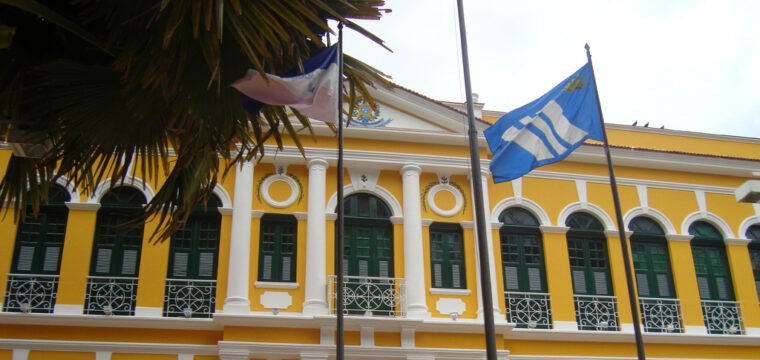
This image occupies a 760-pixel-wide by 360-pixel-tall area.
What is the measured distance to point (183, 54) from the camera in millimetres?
6891

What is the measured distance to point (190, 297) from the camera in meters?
15.9

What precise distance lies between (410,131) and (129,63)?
36.3 ft

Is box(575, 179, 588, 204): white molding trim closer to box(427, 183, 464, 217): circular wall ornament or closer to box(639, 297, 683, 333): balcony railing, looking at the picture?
box(639, 297, 683, 333): balcony railing

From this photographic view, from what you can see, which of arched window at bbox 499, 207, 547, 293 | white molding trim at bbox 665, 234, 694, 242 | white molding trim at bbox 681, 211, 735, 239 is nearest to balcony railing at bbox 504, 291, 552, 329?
arched window at bbox 499, 207, 547, 293

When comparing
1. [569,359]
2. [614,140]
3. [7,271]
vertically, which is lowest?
[569,359]

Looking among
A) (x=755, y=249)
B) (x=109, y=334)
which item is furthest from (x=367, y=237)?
(x=755, y=249)

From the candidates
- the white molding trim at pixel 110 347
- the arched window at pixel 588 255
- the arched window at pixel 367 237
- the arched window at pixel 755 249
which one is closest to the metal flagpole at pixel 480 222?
the arched window at pixel 367 237

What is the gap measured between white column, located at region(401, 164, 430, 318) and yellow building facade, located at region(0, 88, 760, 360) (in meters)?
0.03

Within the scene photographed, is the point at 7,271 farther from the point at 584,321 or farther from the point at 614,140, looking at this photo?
the point at 614,140

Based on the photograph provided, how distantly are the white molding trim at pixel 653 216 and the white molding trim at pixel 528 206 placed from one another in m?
2.00

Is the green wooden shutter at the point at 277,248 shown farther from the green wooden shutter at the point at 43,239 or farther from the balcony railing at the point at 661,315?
the balcony railing at the point at 661,315

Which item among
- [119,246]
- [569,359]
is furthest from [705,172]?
[119,246]

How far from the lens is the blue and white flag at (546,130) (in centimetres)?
1270

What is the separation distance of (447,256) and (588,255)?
3.24m
